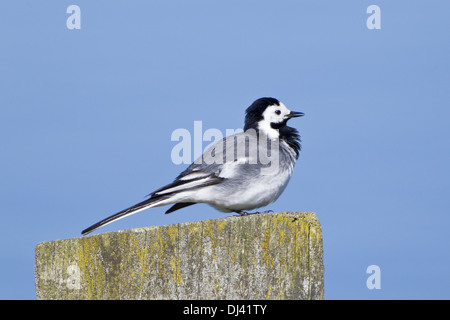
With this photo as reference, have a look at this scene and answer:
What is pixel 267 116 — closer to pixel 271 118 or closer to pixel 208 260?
pixel 271 118

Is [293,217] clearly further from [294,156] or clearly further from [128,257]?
[294,156]

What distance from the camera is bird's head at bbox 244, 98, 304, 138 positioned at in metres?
8.96

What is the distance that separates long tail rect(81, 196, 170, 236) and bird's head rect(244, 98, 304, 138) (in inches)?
98.9

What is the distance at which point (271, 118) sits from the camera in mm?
9023

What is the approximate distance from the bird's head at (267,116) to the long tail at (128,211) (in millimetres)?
2511

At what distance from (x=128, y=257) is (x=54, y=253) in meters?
0.48

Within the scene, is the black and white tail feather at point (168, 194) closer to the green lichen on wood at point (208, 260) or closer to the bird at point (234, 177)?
the bird at point (234, 177)

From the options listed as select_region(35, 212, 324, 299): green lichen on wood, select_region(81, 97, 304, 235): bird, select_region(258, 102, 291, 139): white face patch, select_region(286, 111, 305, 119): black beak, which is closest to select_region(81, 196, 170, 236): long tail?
select_region(81, 97, 304, 235): bird

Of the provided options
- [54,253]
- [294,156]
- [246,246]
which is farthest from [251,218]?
[294,156]

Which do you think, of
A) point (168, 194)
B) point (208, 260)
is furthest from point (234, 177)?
point (208, 260)

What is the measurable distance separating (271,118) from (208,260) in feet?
18.2

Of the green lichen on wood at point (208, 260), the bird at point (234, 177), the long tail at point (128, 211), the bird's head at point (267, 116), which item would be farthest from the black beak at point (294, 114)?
the green lichen on wood at point (208, 260)

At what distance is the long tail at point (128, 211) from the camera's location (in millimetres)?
5195

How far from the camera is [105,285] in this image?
148 inches
